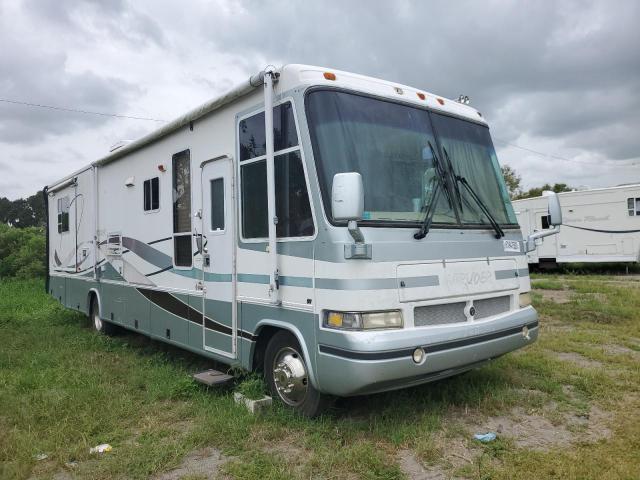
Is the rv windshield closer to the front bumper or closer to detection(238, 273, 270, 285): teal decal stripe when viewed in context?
the front bumper

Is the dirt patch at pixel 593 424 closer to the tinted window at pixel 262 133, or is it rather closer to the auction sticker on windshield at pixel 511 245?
the auction sticker on windshield at pixel 511 245

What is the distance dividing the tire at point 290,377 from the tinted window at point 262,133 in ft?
5.17

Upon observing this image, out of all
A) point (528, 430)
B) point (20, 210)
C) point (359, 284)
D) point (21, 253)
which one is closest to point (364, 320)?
point (359, 284)

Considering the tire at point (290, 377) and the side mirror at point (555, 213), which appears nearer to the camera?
the tire at point (290, 377)

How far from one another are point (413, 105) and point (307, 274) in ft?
5.84

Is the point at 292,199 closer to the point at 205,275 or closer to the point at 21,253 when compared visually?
the point at 205,275

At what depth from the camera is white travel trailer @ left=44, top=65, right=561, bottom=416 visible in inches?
156

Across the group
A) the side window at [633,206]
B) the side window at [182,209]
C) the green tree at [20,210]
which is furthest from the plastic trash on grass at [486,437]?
the green tree at [20,210]

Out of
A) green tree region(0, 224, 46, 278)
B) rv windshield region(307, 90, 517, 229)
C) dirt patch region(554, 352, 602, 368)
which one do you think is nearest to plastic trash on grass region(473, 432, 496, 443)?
rv windshield region(307, 90, 517, 229)

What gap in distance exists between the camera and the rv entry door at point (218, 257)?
5.19 meters

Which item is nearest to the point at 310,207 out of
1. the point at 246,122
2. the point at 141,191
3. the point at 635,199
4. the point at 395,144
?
the point at 395,144

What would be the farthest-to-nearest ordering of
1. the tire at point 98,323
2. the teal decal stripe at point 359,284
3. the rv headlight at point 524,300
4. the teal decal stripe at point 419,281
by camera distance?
the tire at point 98,323, the rv headlight at point 524,300, the teal decal stripe at point 419,281, the teal decal stripe at point 359,284

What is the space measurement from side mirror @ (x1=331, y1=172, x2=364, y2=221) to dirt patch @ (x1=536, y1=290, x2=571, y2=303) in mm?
8858

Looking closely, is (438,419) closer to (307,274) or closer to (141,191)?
(307,274)
